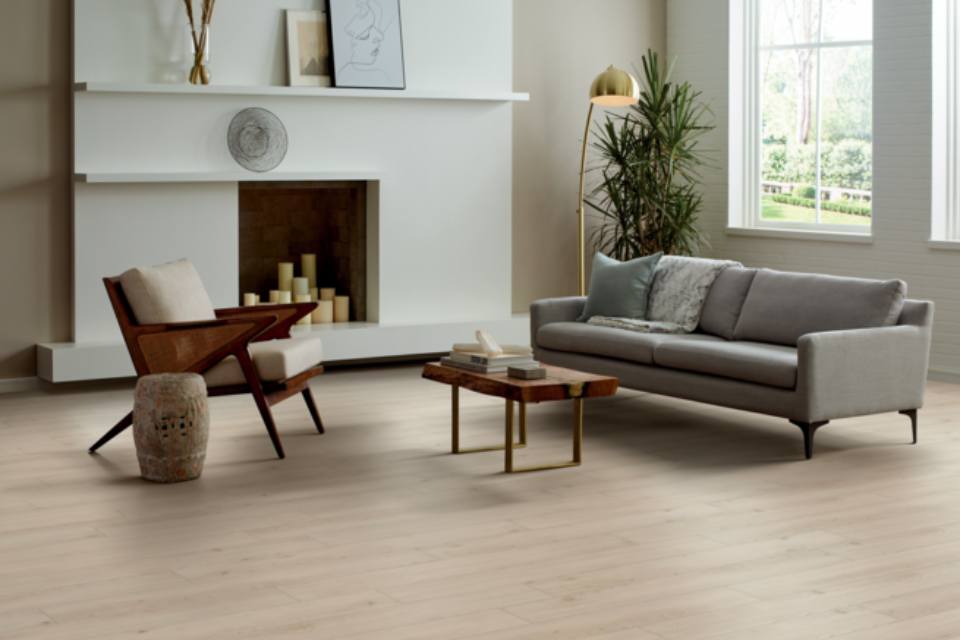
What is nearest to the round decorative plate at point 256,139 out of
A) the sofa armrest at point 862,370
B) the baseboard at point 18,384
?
the baseboard at point 18,384

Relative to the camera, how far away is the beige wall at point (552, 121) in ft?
30.1

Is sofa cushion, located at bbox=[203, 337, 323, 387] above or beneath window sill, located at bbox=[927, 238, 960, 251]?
beneath

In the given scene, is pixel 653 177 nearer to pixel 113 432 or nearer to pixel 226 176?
pixel 226 176

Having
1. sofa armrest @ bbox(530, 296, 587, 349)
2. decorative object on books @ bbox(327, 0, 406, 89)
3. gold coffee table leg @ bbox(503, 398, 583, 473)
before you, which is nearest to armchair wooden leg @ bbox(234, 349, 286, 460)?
gold coffee table leg @ bbox(503, 398, 583, 473)

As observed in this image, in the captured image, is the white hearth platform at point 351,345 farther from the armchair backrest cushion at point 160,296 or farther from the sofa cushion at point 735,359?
the sofa cushion at point 735,359

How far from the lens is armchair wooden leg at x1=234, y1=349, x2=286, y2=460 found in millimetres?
5582

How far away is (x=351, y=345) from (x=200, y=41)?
2.06m

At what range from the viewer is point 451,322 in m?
8.54

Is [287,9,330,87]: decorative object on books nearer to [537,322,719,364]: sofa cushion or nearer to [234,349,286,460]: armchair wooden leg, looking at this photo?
Answer: [537,322,719,364]: sofa cushion

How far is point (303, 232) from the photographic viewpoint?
8.77 m

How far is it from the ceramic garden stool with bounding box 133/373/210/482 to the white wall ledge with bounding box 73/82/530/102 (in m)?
2.68

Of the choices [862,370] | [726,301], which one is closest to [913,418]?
[862,370]

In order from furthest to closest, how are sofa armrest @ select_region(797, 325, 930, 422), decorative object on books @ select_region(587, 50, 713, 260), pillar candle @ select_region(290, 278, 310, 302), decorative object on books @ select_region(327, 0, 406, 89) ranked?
1. decorative object on books @ select_region(587, 50, 713, 260)
2. pillar candle @ select_region(290, 278, 310, 302)
3. decorative object on books @ select_region(327, 0, 406, 89)
4. sofa armrest @ select_region(797, 325, 930, 422)

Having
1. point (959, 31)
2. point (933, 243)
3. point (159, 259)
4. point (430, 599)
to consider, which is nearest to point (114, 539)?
point (430, 599)
